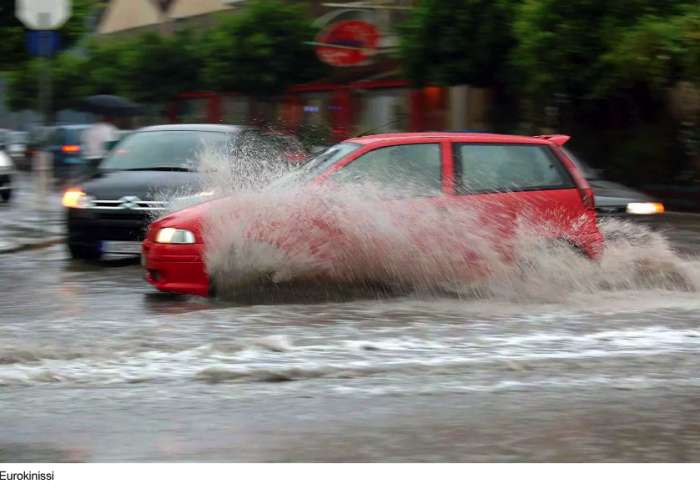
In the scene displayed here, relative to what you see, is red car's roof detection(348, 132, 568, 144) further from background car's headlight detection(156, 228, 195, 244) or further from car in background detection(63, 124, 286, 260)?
car in background detection(63, 124, 286, 260)

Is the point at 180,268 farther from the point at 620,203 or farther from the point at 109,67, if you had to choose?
the point at 109,67

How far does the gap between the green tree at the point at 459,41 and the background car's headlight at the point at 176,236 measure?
806 inches

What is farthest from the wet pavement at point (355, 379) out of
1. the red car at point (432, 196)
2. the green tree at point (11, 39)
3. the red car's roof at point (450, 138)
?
the green tree at point (11, 39)

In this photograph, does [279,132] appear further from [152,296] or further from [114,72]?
[114,72]

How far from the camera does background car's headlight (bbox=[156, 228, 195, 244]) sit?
10.5m

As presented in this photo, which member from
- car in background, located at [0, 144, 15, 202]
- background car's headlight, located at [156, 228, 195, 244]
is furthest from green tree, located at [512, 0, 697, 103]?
background car's headlight, located at [156, 228, 195, 244]

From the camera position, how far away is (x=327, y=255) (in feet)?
33.1

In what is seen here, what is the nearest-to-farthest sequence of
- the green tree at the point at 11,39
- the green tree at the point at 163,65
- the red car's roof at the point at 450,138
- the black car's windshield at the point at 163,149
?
the red car's roof at the point at 450,138, the black car's windshield at the point at 163,149, the green tree at the point at 11,39, the green tree at the point at 163,65

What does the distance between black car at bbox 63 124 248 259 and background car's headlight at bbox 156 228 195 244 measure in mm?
2738

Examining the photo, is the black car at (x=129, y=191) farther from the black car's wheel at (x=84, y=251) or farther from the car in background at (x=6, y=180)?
the car in background at (x=6, y=180)

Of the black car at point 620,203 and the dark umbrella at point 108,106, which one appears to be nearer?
the black car at point 620,203

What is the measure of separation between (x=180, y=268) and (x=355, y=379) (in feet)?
12.3

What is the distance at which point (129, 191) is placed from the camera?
44.3 feet

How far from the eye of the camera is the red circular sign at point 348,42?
32.2 m
